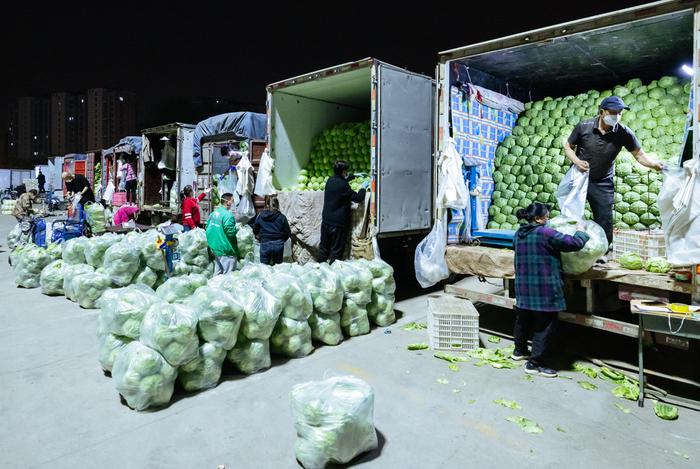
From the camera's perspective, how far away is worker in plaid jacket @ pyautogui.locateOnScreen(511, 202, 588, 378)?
4.60 meters

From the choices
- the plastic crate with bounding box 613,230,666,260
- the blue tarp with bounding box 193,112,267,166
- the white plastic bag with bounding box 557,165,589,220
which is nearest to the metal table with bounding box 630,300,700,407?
the plastic crate with bounding box 613,230,666,260

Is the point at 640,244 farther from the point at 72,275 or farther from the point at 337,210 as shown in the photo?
the point at 72,275

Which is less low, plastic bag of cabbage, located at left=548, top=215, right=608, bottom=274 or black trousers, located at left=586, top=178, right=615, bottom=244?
black trousers, located at left=586, top=178, right=615, bottom=244

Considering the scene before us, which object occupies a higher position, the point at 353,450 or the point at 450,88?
the point at 450,88

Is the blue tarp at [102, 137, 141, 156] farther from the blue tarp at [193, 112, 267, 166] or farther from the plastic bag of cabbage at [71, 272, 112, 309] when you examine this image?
the plastic bag of cabbage at [71, 272, 112, 309]

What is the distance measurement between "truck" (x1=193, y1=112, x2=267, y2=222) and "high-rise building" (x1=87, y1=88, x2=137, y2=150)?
4694 cm

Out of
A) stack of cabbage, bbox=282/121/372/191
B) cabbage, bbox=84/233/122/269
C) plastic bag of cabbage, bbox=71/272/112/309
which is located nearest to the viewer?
plastic bag of cabbage, bbox=71/272/112/309

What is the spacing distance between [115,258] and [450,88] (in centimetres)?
547

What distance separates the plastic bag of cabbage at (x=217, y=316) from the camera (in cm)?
422

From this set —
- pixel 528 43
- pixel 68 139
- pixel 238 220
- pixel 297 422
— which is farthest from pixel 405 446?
pixel 68 139

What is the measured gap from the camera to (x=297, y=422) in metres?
3.18

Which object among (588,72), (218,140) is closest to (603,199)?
(588,72)

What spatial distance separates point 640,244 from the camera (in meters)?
→ 4.84

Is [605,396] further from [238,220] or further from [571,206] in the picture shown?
[238,220]
